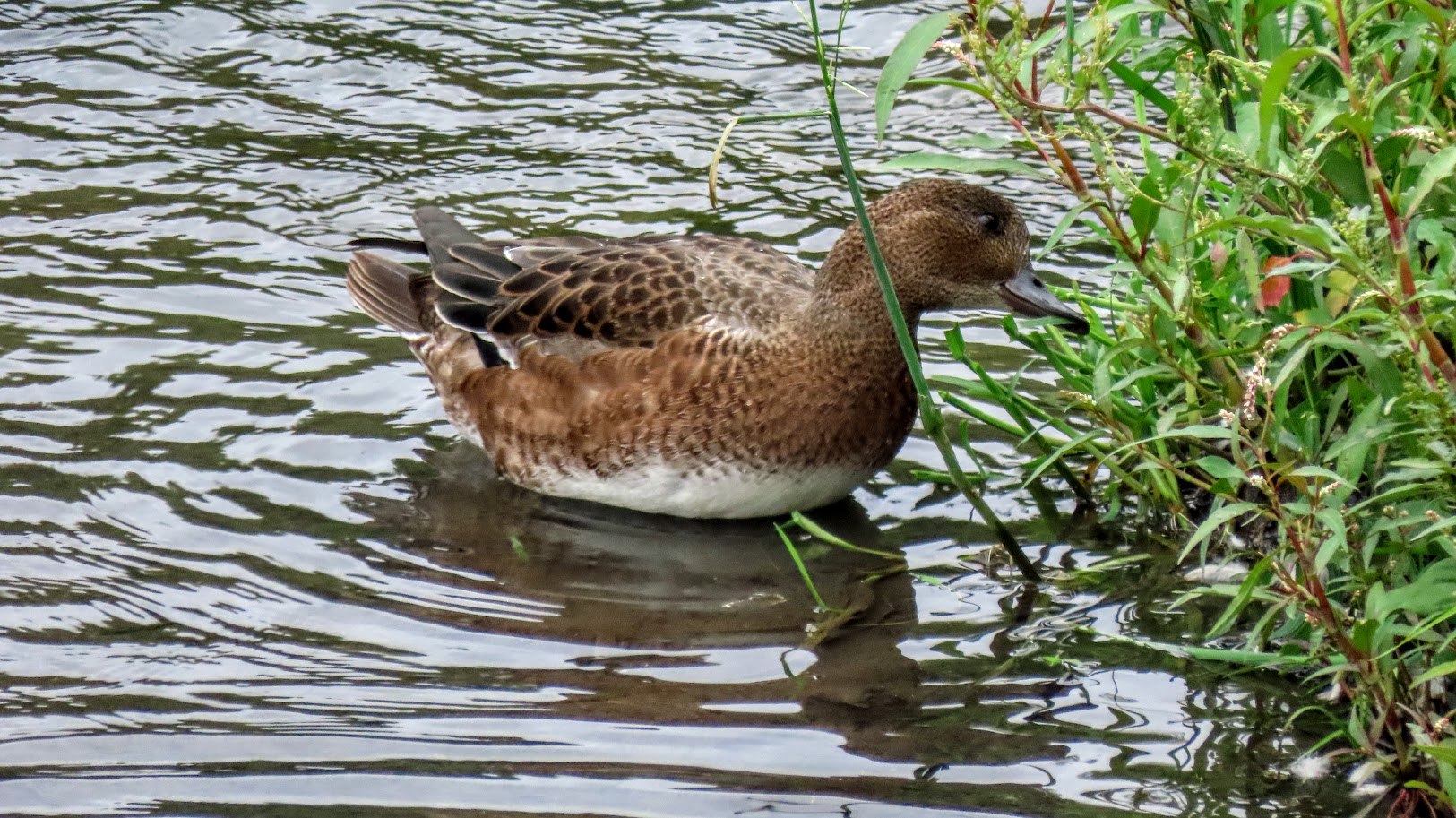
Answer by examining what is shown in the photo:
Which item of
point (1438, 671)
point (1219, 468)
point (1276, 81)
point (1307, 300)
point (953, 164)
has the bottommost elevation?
point (1438, 671)

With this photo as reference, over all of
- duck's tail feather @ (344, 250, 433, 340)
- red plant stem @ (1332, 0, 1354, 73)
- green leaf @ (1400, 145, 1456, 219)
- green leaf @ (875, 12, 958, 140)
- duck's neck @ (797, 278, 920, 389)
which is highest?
red plant stem @ (1332, 0, 1354, 73)

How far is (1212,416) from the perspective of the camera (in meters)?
4.16

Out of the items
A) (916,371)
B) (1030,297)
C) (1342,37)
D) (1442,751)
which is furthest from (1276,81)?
(1030,297)

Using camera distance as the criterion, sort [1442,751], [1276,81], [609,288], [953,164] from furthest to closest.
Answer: [609,288] < [953,164] < [1442,751] < [1276,81]

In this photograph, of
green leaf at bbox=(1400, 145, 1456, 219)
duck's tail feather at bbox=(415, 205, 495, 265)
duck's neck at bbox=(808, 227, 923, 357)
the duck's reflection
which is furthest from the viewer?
duck's tail feather at bbox=(415, 205, 495, 265)

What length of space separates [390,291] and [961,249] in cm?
214

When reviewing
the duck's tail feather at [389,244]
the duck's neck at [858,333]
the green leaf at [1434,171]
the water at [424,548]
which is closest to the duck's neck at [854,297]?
the duck's neck at [858,333]

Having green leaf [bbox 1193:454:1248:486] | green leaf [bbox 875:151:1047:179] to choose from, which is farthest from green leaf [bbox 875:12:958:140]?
green leaf [bbox 1193:454:1248:486]

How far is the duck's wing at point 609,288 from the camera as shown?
5.59 meters

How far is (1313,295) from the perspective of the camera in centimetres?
419

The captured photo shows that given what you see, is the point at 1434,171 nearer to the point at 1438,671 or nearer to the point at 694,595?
the point at 1438,671

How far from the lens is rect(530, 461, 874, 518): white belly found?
5.35 metres

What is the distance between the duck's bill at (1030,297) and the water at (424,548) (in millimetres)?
537

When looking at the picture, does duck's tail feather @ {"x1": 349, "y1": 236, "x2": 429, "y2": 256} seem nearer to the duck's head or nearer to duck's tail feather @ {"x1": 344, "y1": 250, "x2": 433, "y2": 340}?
duck's tail feather @ {"x1": 344, "y1": 250, "x2": 433, "y2": 340}
